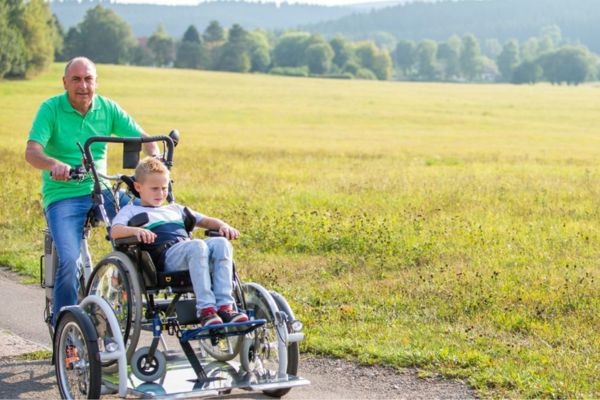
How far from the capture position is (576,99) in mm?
82500

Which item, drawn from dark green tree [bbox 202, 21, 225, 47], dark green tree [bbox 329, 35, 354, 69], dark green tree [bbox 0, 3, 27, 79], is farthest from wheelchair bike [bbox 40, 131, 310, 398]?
dark green tree [bbox 202, 21, 225, 47]

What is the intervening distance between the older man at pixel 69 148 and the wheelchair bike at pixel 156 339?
2.28 feet

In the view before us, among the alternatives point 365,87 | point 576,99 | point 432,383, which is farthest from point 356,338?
point 365,87

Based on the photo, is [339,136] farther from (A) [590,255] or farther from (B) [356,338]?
(B) [356,338]

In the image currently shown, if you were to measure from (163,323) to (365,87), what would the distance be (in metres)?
91.7

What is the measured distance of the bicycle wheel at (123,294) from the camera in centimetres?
584

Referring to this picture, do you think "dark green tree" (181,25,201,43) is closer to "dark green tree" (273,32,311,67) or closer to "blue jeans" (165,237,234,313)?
"dark green tree" (273,32,311,67)

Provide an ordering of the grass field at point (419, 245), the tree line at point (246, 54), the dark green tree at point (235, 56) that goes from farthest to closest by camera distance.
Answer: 1. the dark green tree at point (235, 56)
2. the tree line at point (246, 54)
3. the grass field at point (419, 245)

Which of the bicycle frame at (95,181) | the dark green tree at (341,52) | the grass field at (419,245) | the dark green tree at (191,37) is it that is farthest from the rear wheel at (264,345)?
the dark green tree at (341,52)

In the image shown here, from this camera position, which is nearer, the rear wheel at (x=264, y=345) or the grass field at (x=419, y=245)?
the rear wheel at (x=264, y=345)

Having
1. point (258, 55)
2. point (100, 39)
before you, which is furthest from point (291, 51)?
point (100, 39)

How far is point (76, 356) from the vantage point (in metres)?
5.97

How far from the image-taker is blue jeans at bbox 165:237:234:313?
18.7 ft

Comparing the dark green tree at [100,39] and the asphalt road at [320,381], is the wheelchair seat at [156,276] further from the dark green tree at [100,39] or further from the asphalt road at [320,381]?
the dark green tree at [100,39]
